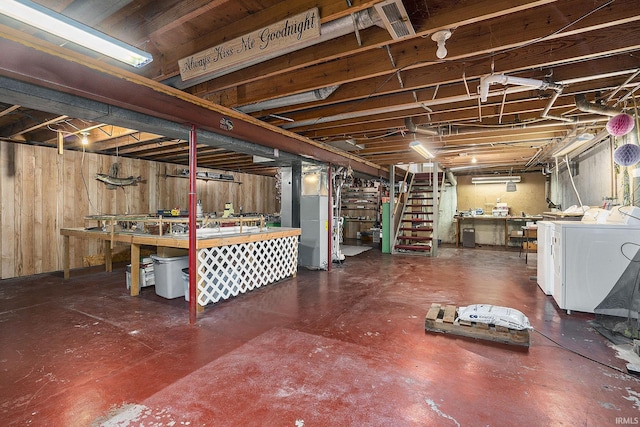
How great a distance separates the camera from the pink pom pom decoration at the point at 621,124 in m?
3.20

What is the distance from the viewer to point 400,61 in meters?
2.66

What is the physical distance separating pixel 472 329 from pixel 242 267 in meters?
3.17

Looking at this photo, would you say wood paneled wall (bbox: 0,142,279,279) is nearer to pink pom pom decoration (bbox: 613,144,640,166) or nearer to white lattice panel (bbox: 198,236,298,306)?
white lattice panel (bbox: 198,236,298,306)

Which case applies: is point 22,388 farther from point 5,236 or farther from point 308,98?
point 5,236

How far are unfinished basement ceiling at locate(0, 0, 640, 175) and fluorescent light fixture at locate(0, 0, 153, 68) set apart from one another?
26cm

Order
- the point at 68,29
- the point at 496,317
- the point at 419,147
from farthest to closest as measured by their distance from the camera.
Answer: the point at 419,147, the point at 496,317, the point at 68,29

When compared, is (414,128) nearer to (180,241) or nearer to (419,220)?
(180,241)

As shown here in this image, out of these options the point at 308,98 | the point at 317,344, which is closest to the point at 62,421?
the point at 317,344

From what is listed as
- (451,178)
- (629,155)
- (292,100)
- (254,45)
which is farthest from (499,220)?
(254,45)

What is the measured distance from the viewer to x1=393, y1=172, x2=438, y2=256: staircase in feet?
26.3

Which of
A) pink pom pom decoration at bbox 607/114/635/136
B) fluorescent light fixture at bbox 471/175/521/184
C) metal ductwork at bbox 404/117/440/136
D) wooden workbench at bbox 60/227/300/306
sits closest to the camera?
pink pom pom decoration at bbox 607/114/635/136

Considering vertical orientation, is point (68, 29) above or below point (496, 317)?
above

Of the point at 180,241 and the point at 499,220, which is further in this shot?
the point at 499,220

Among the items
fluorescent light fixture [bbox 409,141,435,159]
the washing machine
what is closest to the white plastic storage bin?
fluorescent light fixture [bbox 409,141,435,159]
